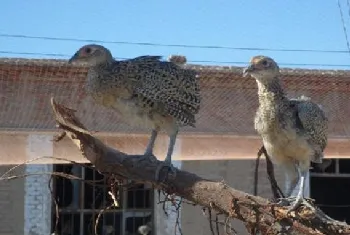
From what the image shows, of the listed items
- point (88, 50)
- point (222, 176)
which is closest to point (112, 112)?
point (88, 50)

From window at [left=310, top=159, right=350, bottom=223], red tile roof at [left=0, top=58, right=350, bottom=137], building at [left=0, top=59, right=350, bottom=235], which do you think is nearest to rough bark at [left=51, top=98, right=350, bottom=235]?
building at [left=0, top=59, right=350, bottom=235]

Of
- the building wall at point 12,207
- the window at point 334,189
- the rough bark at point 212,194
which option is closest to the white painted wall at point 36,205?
the building wall at point 12,207

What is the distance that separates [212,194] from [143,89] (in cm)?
82

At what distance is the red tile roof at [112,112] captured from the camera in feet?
19.0

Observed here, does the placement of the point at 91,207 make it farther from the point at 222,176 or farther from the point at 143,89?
the point at 143,89

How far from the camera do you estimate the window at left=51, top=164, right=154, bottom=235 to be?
9508 millimetres

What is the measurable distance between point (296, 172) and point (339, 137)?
5.32ft

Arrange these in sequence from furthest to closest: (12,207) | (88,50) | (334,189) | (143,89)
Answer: (334,189) < (12,207) < (88,50) < (143,89)

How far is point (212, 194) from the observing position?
11.8 ft

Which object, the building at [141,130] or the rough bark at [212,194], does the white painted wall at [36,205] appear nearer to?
the building at [141,130]

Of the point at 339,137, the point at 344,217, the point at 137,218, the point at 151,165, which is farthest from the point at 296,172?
the point at 344,217

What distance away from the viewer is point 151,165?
391 centimetres

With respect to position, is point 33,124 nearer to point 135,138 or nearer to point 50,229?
point 135,138

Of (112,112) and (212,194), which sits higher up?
(112,112)
